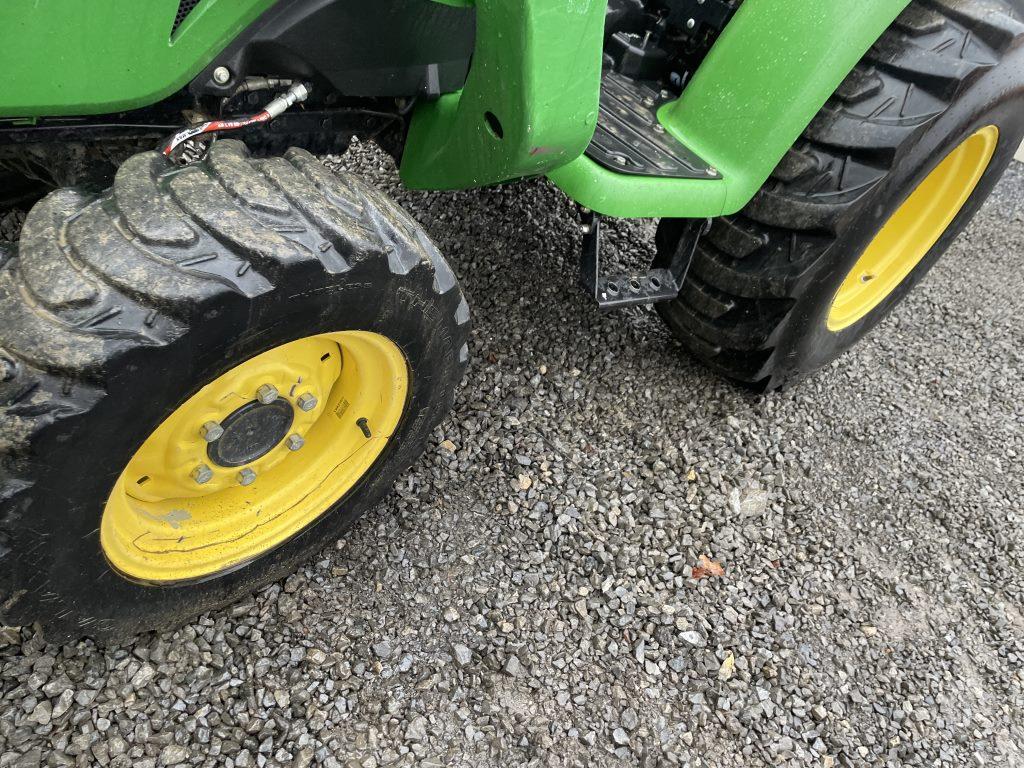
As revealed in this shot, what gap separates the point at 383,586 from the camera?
1803 mm

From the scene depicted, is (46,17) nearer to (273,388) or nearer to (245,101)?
(245,101)

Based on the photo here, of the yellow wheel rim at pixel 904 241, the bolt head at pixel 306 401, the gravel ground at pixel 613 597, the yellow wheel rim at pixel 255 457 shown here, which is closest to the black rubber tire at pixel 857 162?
the yellow wheel rim at pixel 904 241

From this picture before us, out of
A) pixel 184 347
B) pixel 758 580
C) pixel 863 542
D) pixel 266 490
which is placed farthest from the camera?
pixel 863 542

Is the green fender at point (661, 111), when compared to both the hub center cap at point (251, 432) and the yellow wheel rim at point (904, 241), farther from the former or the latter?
the yellow wheel rim at point (904, 241)

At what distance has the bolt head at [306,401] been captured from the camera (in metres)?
1.52

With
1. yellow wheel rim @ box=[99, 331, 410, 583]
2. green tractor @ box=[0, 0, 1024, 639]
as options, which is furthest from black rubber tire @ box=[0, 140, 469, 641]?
yellow wheel rim @ box=[99, 331, 410, 583]

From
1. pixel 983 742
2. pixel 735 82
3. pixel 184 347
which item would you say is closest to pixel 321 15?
pixel 184 347

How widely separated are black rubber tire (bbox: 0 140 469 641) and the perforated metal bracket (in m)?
0.66

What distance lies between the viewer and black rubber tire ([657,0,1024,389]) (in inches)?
72.8

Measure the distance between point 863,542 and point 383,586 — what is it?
4.42 feet

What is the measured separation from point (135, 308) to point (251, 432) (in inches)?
17.5

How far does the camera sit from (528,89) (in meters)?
1.28

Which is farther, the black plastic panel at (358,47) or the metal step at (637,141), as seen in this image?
the metal step at (637,141)

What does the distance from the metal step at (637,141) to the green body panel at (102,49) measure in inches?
33.1
